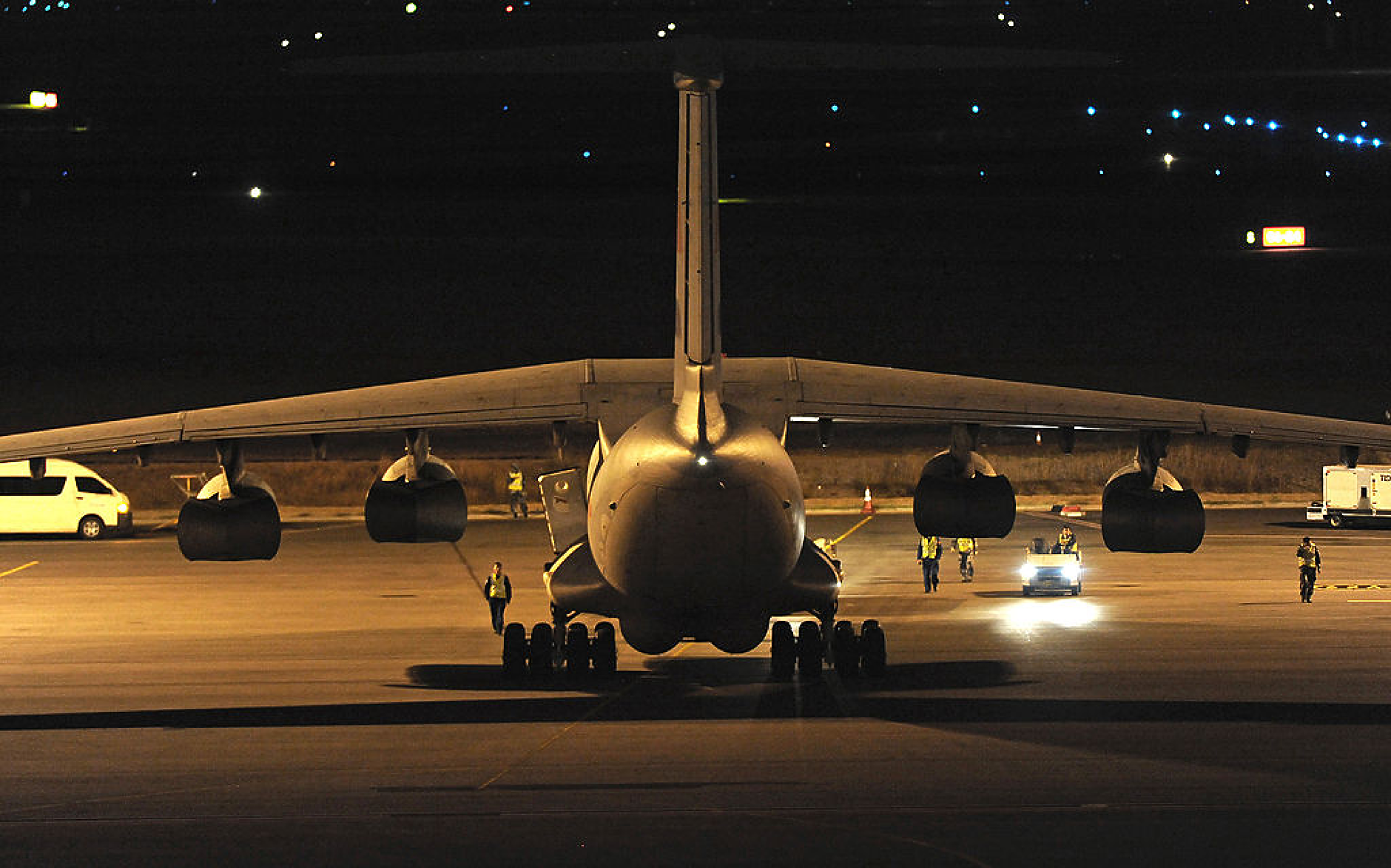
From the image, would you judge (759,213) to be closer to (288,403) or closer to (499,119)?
(499,119)

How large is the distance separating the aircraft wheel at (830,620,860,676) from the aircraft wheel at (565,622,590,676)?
3.00 m

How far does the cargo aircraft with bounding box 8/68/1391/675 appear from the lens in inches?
593

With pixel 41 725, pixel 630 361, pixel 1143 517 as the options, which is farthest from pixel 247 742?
pixel 1143 517

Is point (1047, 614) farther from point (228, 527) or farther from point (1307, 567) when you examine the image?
point (228, 527)

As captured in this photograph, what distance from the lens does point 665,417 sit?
48.5 ft

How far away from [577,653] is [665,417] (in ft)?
17.7

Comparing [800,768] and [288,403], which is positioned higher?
[288,403]

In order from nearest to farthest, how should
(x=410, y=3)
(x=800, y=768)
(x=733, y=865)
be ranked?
(x=733, y=865), (x=800, y=768), (x=410, y=3)

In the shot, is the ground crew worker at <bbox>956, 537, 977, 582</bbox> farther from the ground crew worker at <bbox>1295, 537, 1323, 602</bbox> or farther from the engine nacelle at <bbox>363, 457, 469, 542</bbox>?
the engine nacelle at <bbox>363, 457, 469, 542</bbox>

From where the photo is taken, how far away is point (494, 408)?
58.1ft

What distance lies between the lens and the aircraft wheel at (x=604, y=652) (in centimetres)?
1933

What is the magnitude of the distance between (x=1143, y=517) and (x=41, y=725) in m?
11.9

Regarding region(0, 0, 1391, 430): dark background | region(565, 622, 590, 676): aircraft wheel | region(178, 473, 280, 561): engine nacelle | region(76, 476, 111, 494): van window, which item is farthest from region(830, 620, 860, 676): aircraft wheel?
region(0, 0, 1391, 430): dark background

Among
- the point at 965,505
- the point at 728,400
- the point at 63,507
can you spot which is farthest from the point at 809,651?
the point at 63,507
